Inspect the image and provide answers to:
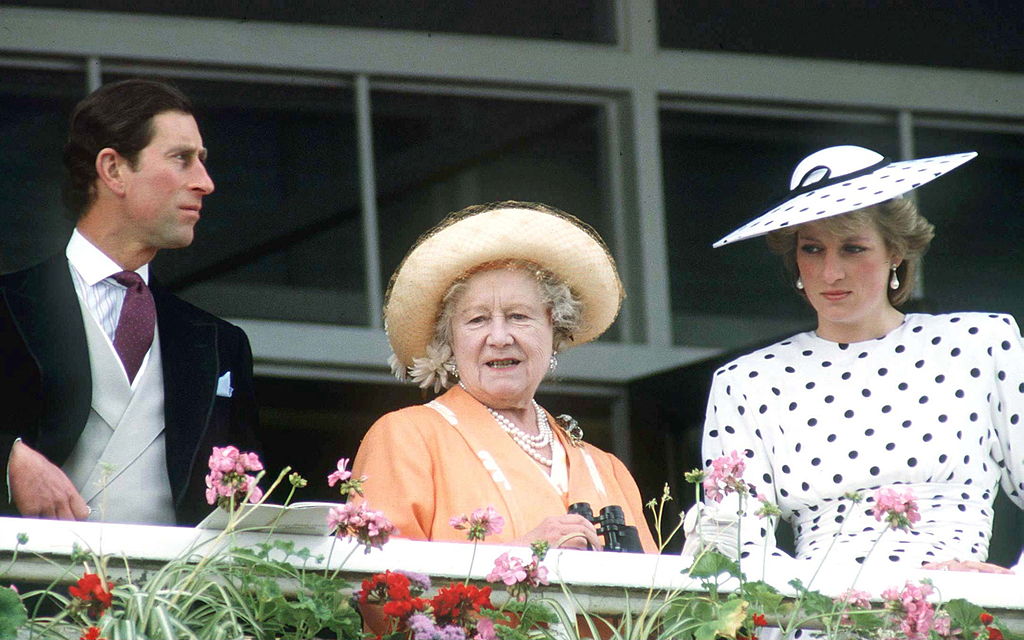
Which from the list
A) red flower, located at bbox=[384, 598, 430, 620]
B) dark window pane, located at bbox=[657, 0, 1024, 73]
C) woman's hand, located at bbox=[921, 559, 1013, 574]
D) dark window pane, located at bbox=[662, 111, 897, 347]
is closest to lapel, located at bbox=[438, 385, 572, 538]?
woman's hand, located at bbox=[921, 559, 1013, 574]

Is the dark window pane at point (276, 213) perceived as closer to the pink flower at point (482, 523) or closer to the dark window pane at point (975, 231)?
→ the dark window pane at point (975, 231)

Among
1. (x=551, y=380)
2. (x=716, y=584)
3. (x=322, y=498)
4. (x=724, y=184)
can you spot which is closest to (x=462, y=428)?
(x=551, y=380)

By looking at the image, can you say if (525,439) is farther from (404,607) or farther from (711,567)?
(404,607)

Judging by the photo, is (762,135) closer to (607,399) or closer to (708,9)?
(708,9)

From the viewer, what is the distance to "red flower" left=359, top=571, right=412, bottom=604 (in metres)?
3.65

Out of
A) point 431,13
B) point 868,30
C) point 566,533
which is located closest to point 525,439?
point 566,533

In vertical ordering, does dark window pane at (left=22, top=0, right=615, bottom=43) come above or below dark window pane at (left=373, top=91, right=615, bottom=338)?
above

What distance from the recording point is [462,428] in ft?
15.4

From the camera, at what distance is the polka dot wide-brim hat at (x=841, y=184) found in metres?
4.84

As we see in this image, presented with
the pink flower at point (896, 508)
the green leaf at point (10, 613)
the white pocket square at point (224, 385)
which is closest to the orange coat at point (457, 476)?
the white pocket square at point (224, 385)

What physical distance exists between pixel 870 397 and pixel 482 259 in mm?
920

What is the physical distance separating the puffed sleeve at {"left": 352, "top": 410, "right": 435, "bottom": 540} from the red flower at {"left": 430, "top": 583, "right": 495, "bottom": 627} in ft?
2.40

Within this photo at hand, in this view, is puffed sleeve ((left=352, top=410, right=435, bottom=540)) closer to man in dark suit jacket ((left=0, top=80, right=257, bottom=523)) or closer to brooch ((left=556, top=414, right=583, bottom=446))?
man in dark suit jacket ((left=0, top=80, right=257, bottom=523))

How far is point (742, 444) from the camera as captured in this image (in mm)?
4832
